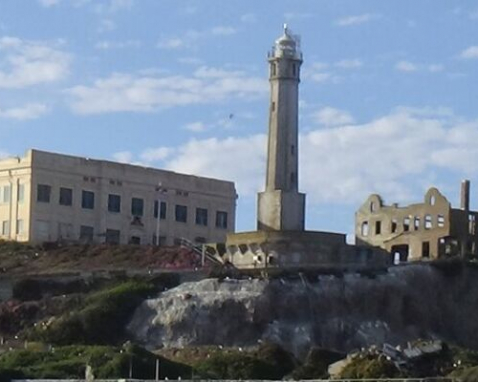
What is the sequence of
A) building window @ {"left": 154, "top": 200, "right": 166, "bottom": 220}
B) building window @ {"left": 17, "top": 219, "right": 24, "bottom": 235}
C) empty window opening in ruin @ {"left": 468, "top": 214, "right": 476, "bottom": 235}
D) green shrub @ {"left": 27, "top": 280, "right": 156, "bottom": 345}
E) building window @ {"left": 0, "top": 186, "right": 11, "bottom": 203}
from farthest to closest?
1. building window @ {"left": 154, "top": 200, "right": 166, "bottom": 220}
2. building window @ {"left": 0, "top": 186, "right": 11, "bottom": 203}
3. building window @ {"left": 17, "top": 219, "right": 24, "bottom": 235}
4. empty window opening in ruin @ {"left": 468, "top": 214, "right": 476, "bottom": 235}
5. green shrub @ {"left": 27, "top": 280, "right": 156, "bottom": 345}

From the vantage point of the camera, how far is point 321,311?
358ft

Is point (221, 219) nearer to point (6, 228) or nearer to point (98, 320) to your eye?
point (6, 228)

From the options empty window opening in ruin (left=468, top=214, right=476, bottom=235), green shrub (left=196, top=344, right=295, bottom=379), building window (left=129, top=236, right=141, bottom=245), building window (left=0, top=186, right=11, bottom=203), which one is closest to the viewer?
green shrub (left=196, top=344, right=295, bottom=379)

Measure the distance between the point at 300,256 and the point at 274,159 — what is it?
6.90m

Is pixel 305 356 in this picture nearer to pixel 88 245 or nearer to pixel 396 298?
pixel 396 298

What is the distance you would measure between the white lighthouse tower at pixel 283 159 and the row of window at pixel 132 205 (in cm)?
1026

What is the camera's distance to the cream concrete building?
408 feet

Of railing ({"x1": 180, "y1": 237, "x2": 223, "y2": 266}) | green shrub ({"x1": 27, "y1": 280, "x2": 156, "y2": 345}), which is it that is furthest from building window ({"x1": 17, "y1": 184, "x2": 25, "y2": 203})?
green shrub ({"x1": 27, "y1": 280, "x2": 156, "y2": 345})

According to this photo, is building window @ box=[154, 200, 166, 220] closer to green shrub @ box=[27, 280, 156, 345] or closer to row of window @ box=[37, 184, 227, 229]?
row of window @ box=[37, 184, 227, 229]

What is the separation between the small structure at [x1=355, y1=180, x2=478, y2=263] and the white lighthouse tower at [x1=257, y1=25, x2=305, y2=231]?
23.2 feet

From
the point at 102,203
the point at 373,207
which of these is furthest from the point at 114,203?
the point at 373,207

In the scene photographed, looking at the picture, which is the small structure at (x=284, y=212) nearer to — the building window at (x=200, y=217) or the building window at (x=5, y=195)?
the building window at (x=200, y=217)

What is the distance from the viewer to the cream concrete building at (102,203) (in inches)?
4902

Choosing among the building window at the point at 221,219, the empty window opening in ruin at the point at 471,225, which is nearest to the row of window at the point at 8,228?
the building window at the point at 221,219
